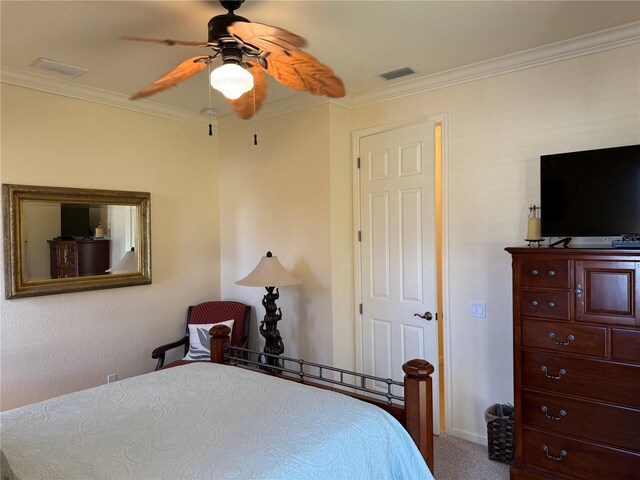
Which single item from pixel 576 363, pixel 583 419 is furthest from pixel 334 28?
pixel 583 419

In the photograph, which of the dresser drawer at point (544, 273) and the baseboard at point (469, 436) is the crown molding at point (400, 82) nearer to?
the dresser drawer at point (544, 273)

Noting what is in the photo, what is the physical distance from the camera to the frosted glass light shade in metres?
1.91

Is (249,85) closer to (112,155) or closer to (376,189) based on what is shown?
(376,189)

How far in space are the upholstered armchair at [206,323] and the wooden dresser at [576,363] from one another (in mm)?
2375

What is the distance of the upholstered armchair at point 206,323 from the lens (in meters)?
3.76

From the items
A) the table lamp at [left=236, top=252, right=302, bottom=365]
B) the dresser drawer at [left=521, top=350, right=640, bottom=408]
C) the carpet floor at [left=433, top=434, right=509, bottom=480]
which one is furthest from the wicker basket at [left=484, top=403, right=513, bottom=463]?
the table lamp at [left=236, top=252, right=302, bottom=365]

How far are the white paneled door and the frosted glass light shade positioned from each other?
1.73 m

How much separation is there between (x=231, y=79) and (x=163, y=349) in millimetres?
2582

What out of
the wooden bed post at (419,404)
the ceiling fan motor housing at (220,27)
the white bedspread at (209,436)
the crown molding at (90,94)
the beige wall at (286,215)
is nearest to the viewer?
the white bedspread at (209,436)

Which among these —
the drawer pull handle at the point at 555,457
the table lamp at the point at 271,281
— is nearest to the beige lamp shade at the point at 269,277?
the table lamp at the point at 271,281

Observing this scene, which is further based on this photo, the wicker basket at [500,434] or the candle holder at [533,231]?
the wicker basket at [500,434]

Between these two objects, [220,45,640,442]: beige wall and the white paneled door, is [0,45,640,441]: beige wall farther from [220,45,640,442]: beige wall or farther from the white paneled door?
the white paneled door

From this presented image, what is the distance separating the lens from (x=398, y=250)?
3428 mm

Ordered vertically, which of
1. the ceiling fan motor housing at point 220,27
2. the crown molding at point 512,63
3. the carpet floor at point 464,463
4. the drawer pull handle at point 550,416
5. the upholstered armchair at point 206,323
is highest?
the crown molding at point 512,63
